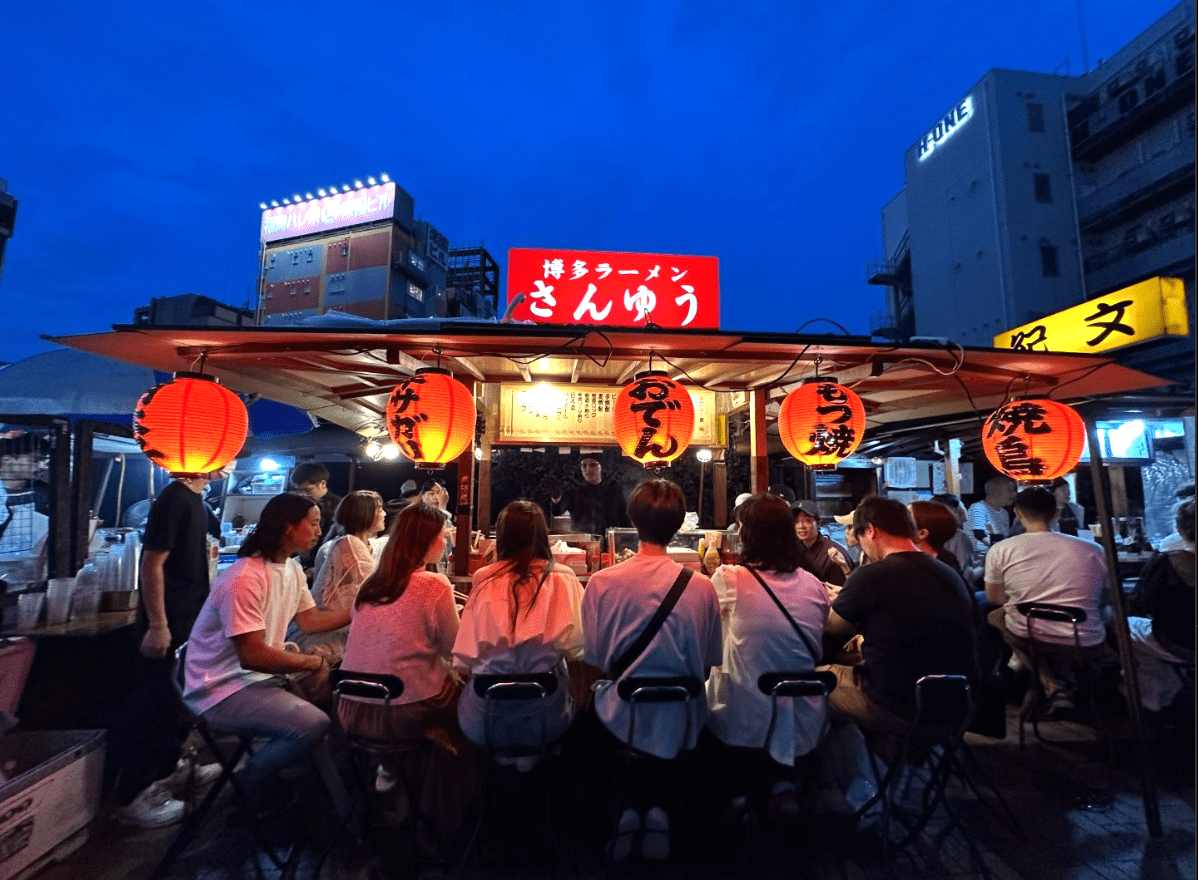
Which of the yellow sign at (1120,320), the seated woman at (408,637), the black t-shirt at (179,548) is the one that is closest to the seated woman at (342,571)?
the black t-shirt at (179,548)

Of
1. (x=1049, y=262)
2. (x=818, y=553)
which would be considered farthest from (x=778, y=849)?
(x=1049, y=262)

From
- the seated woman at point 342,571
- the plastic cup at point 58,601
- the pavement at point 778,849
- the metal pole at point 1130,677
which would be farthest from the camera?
the plastic cup at point 58,601

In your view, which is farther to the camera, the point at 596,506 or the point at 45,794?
the point at 596,506

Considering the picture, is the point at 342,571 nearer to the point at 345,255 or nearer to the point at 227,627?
the point at 227,627

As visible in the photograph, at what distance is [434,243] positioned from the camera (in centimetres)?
2725

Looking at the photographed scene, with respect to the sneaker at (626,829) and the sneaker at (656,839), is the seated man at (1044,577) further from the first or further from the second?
the sneaker at (626,829)

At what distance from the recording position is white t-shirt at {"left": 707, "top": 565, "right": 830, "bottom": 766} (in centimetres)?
358

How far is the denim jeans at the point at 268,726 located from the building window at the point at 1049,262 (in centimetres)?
3348

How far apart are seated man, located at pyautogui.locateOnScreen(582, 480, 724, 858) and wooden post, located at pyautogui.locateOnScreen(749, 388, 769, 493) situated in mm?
4327

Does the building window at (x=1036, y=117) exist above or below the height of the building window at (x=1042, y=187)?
above

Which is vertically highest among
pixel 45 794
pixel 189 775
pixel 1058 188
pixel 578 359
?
pixel 1058 188

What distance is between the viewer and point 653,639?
3420 mm

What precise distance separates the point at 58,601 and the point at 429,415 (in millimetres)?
3842

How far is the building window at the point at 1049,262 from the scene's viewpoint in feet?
84.4
